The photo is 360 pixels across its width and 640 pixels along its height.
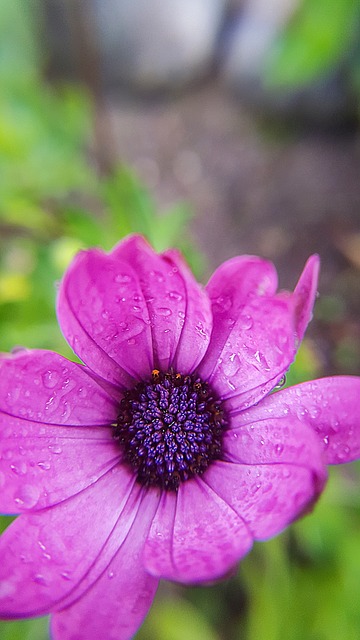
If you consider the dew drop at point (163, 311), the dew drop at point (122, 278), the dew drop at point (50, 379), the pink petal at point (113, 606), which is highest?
the dew drop at point (122, 278)

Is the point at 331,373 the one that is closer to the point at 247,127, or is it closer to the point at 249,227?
the point at 249,227

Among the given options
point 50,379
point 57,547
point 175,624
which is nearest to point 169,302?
point 50,379

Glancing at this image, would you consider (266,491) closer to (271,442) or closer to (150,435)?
(271,442)

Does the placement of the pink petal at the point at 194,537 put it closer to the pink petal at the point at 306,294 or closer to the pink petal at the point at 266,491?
the pink petal at the point at 266,491

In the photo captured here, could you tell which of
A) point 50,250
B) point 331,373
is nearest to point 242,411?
point 50,250

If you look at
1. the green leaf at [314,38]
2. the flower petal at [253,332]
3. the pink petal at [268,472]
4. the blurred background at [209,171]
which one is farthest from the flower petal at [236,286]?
the green leaf at [314,38]

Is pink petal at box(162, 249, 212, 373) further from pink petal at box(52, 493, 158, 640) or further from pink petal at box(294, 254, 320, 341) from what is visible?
pink petal at box(52, 493, 158, 640)
